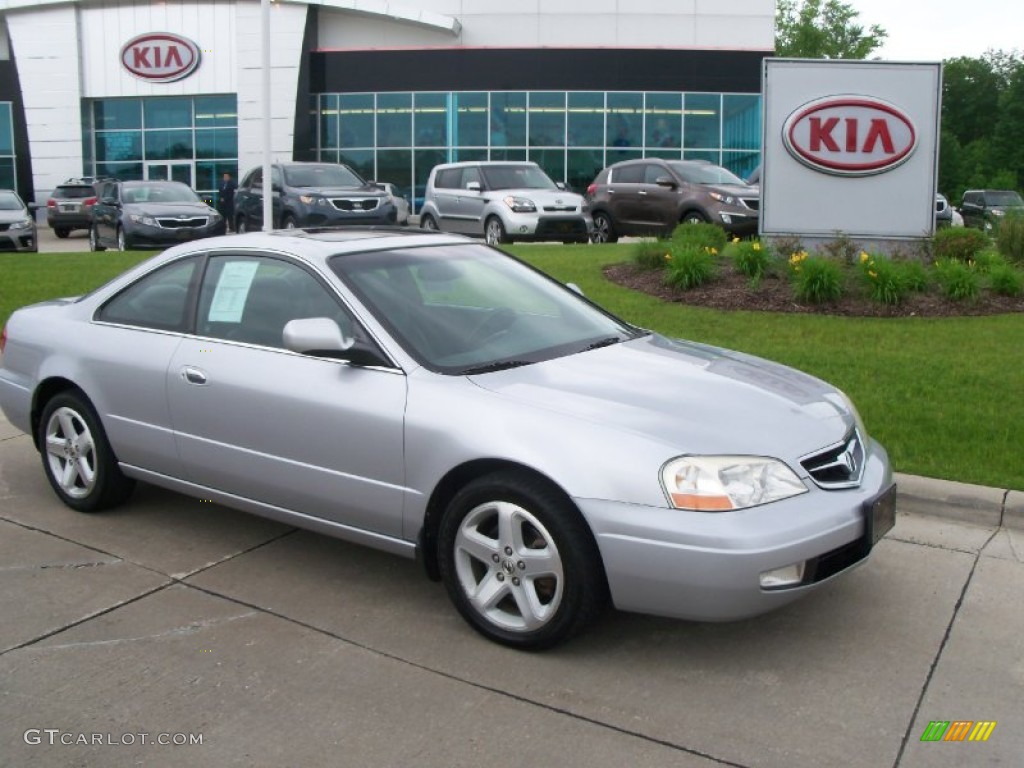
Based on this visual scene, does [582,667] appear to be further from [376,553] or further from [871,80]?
[871,80]

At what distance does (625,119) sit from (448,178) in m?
17.9

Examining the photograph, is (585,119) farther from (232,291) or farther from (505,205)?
(232,291)

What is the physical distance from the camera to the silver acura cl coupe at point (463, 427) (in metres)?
3.82

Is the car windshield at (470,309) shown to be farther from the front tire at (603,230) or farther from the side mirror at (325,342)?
A: the front tire at (603,230)

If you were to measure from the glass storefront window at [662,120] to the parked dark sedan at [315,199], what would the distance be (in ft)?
59.9

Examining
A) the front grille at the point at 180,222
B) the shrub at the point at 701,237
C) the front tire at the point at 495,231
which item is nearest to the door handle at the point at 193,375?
the shrub at the point at 701,237

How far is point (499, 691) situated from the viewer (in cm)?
382

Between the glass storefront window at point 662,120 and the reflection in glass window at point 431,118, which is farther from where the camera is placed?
the reflection in glass window at point 431,118

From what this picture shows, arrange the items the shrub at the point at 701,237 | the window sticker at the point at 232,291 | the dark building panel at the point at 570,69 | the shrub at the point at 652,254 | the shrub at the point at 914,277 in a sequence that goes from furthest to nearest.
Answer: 1. the dark building panel at the point at 570,69
2. the shrub at the point at 701,237
3. the shrub at the point at 652,254
4. the shrub at the point at 914,277
5. the window sticker at the point at 232,291

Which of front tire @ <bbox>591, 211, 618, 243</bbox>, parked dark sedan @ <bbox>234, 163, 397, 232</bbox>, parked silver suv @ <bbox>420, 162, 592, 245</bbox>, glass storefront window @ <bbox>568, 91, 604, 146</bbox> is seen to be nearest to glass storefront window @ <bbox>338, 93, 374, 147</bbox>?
glass storefront window @ <bbox>568, 91, 604, 146</bbox>

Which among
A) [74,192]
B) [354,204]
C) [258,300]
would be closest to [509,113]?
[74,192]

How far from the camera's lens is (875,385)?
768 cm

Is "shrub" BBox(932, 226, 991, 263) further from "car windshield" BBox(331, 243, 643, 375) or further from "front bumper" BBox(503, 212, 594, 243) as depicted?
"front bumper" BBox(503, 212, 594, 243)

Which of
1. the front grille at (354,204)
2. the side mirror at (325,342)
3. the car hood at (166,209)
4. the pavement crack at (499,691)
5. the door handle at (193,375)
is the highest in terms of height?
the front grille at (354,204)
